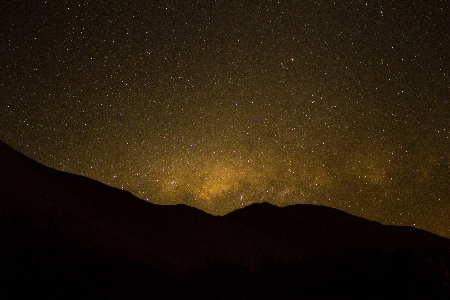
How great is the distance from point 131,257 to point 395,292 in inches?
368

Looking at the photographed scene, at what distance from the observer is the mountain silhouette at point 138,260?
965cm

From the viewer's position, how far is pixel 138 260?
41.5ft

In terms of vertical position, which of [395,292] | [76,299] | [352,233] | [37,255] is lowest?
[76,299]

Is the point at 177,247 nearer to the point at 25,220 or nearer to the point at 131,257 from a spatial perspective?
the point at 131,257

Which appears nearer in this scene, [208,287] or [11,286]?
[11,286]

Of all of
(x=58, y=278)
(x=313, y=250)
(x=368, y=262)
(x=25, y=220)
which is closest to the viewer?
(x=58, y=278)

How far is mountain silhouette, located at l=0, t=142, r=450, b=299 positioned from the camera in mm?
9648

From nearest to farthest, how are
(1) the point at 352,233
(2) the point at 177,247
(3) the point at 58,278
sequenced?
(3) the point at 58,278 → (2) the point at 177,247 → (1) the point at 352,233

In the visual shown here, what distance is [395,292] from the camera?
12648mm

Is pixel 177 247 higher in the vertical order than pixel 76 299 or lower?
higher

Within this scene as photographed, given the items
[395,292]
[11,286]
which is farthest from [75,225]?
[395,292]

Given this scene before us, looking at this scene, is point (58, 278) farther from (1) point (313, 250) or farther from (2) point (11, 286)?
(1) point (313, 250)

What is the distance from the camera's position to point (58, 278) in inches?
368

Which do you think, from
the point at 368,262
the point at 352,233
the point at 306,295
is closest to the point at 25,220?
the point at 306,295
